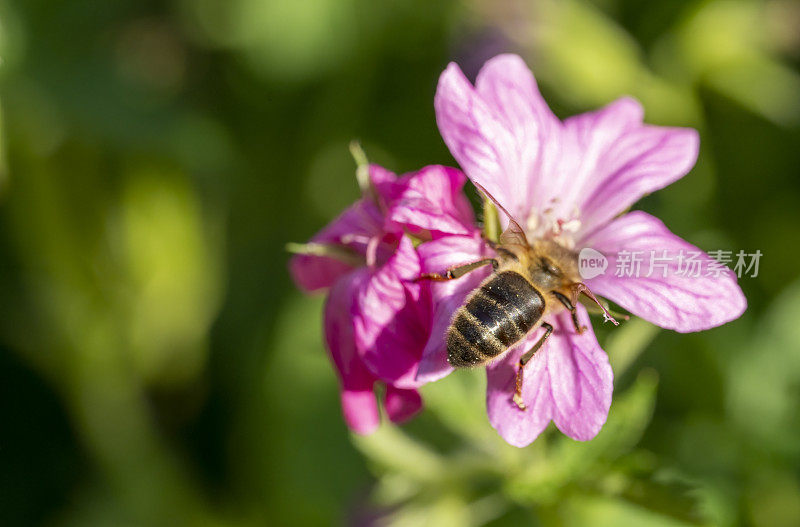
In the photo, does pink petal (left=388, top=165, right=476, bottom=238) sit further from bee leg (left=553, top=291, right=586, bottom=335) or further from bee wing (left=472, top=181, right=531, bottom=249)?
bee leg (left=553, top=291, right=586, bottom=335)

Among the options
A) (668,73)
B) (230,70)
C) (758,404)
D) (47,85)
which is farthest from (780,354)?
(47,85)

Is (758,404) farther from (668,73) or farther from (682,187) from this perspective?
(668,73)

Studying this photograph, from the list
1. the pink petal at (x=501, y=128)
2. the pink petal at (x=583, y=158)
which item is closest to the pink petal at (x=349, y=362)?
the pink petal at (x=501, y=128)

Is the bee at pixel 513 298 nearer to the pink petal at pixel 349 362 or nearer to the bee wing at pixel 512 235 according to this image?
the bee wing at pixel 512 235

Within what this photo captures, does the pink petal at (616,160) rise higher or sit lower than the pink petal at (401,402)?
higher

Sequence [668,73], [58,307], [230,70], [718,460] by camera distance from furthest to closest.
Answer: [230,70] < [668,73] < [58,307] < [718,460]

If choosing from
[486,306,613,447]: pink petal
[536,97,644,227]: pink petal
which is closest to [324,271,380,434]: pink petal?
[486,306,613,447]: pink petal

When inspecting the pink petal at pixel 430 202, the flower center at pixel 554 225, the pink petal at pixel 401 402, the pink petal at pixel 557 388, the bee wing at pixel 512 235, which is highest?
the pink petal at pixel 430 202
